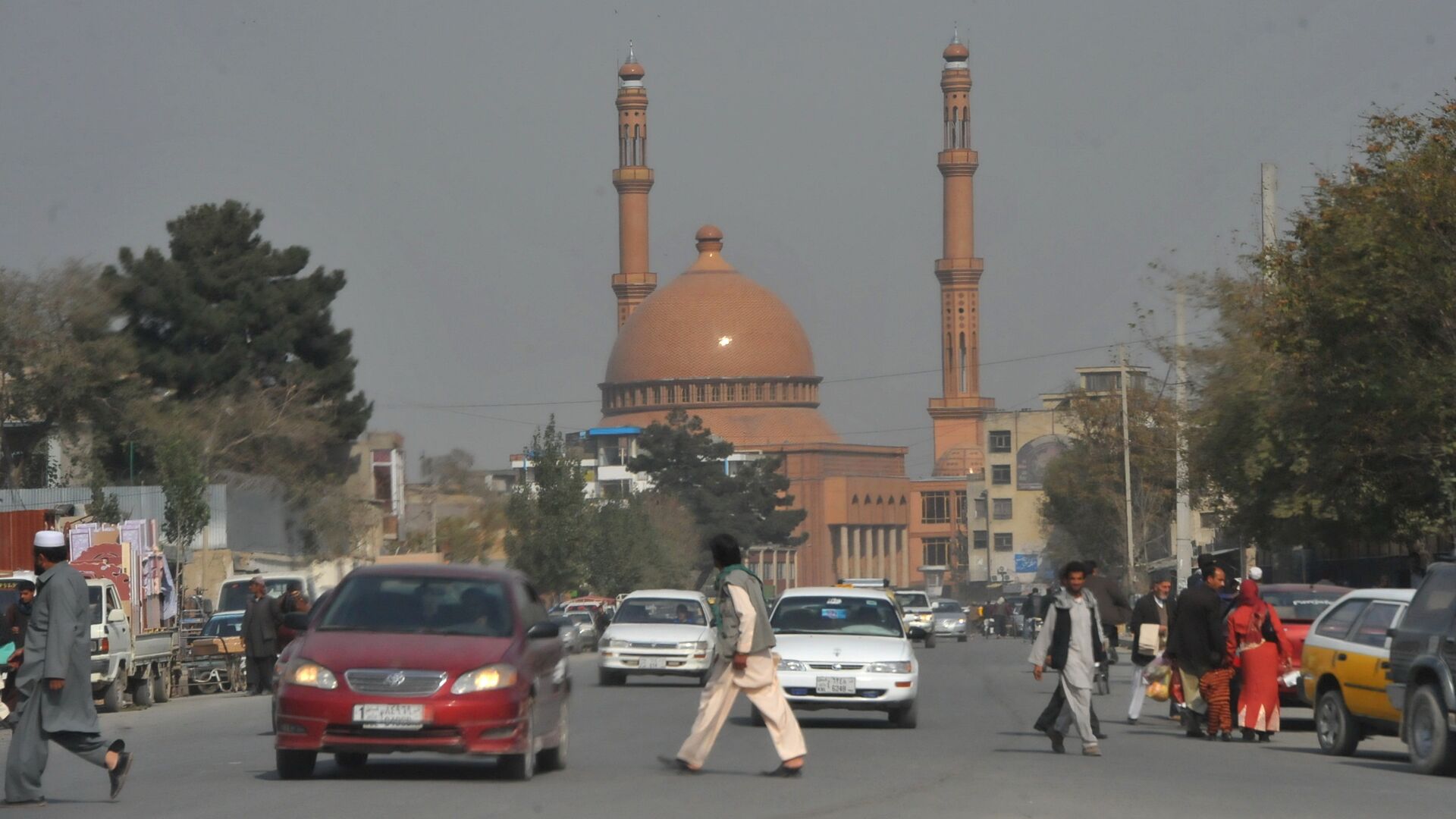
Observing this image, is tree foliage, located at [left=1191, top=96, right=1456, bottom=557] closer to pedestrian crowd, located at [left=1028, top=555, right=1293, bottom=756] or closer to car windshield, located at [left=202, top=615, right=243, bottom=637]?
pedestrian crowd, located at [left=1028, top=555, right=1293, bottom=756]

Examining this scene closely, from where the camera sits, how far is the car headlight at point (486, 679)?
10320mm

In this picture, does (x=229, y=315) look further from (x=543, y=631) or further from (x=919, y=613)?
(x=543, y=631)

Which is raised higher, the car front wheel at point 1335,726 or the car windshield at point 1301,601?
the car windshield at point 1301,601

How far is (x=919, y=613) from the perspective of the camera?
141 ft

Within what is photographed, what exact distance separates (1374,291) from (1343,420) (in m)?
2.98

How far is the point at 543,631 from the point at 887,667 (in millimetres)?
5518

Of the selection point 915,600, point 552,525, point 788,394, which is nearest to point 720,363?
point 788,394

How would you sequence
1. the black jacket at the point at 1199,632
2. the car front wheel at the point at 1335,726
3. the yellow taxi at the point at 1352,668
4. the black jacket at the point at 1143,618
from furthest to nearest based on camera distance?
1. the black jacket at the point at 1143,618
2. the black jacket at the point at 1199,632
3. the car front wheel at the point at 1335,726
4. the yellow taxi at the point at 1352,668

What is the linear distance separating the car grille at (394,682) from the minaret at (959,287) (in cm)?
9692

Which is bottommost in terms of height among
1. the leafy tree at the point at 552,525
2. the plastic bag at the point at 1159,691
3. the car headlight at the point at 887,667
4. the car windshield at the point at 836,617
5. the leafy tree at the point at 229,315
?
the plastic bag at the point at 1159,691

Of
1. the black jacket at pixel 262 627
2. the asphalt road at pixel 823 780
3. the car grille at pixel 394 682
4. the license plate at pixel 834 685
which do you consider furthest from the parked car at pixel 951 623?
the car grille at pixel 394 682

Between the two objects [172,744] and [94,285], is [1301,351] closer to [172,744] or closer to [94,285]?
[172,744]

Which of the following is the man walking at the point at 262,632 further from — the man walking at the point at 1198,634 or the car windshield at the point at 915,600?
the car windshield at the point at 915,600

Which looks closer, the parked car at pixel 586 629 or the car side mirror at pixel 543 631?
the car side mirror at pixel 543 631
